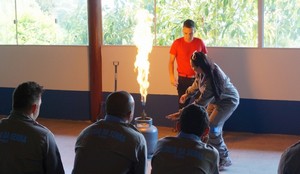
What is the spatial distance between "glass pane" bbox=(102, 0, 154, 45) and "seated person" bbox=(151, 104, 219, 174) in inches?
164

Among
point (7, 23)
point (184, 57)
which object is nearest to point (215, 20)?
point (184, 57)

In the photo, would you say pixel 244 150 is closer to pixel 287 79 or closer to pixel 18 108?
pixel 287 79

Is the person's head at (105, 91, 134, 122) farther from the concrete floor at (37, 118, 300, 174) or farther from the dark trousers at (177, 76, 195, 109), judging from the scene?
the dark trousers at (177, 76, 195, 109)

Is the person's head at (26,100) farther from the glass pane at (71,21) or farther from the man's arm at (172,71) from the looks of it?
the glass pane at (71,21)

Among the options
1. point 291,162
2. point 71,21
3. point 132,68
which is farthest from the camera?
point 71,21

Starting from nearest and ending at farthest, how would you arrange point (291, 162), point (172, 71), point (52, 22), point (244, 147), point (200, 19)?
point (291, 162) → point (244, 147) → point (172, 71) → point (200, 19) → point (52, 22)

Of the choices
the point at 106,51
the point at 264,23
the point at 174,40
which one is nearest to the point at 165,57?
the point at 174,40

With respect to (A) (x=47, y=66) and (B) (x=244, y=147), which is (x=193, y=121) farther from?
(A) (x=47, y=66)

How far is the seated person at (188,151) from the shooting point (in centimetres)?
226

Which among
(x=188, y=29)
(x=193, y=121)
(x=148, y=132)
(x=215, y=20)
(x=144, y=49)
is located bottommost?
(x=148, y=132)

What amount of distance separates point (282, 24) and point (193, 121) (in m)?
3.86

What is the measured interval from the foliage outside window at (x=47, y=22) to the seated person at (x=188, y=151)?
457 centimetres

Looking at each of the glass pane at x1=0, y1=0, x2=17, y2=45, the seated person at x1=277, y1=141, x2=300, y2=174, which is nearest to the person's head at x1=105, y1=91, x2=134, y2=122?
the seated person at x1=277, y1=141, x2=300, y2=174

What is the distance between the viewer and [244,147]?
5.39 metres
